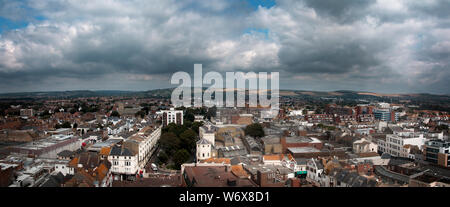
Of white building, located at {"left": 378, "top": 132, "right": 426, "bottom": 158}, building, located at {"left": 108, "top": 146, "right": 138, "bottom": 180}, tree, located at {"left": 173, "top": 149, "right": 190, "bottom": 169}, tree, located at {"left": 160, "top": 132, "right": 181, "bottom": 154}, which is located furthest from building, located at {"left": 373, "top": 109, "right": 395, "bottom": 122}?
building, located at {"left": 108, "top": 146, "right": 138, "bottom": 180}

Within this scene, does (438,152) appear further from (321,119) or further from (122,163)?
(321,119)

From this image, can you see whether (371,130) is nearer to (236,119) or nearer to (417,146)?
(417,146)

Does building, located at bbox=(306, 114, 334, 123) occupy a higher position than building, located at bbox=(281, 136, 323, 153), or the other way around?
building, located at bbox=(281, 136, 323, 153)

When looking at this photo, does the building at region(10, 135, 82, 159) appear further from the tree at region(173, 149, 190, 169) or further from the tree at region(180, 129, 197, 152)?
the tree at region(180, 129, 197, 152)

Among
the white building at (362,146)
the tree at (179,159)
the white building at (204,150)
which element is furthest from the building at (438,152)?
the tree at (179,159)

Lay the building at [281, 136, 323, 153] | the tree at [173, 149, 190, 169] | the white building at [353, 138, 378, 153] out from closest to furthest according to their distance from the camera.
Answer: the tree at [173, 149, 190, 169] < the building at [281, 136, 323, 153] < the white building at [353, 138, 378, 153]

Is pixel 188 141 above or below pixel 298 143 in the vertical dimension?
below

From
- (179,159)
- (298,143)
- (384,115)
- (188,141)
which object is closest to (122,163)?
(179,159)

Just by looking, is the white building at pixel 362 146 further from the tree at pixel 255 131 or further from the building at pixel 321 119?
the building at pixel 321 119
